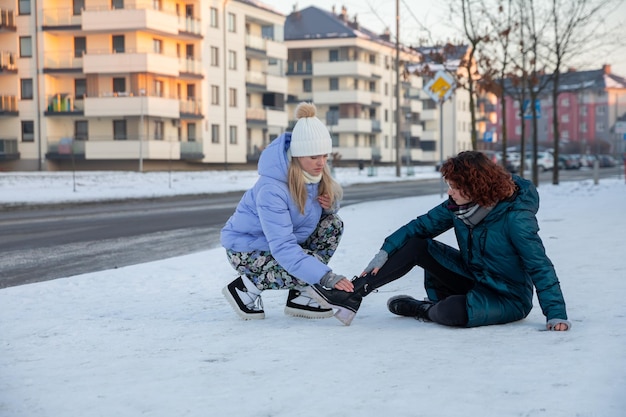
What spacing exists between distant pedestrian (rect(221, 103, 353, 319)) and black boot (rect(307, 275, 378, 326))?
0.09 metres

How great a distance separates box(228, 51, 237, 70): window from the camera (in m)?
62.4

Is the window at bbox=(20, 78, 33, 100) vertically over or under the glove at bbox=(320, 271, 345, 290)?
over

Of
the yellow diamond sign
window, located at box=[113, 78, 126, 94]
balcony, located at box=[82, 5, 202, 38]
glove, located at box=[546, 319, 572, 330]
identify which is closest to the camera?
glove, located at box=[546, 319, 572, 330]

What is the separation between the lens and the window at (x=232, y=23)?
6222 centimetres

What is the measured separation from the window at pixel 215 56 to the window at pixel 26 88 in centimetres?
1203

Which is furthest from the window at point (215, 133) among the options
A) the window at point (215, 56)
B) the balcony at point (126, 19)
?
the balcony at point (126, 19)

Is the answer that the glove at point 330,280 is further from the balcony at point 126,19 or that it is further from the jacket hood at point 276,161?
the balcony at point 126,19

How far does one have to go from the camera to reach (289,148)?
→ 5.35 metres

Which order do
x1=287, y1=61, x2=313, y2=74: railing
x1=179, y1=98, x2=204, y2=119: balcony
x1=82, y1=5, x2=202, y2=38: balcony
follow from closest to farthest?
x1=82, y1=5, x2=202, y2=38: balcony
x1=179, y1=98, x2=204, y2=119: balcony
x1=287, y1=61, x2=313, y2=74: railing

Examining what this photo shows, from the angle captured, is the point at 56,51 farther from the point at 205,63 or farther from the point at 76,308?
the point at 76,308

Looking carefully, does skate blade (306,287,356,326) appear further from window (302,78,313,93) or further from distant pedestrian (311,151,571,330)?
window (302,78,313,93)

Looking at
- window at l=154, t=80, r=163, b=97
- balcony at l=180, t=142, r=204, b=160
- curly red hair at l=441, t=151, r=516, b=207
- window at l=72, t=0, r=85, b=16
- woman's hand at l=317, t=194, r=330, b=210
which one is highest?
window at l=72, t=0, r=85, b=16

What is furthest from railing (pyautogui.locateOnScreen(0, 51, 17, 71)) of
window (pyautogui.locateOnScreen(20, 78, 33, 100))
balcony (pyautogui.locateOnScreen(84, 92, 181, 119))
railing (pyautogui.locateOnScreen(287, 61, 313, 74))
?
railing (pyautogui.locateOnScreen(287, 61, 313, 74))

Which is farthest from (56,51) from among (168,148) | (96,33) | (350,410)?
(350,410)
